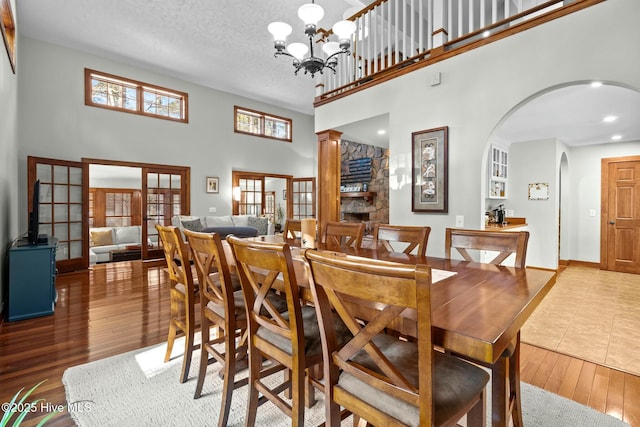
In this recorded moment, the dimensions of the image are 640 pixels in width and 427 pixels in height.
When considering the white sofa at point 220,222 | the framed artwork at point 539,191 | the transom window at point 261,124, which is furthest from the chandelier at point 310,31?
the transom window at point 261,124

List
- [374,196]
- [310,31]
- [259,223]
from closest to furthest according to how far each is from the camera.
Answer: [310,31]
[259,223]
[374,196]

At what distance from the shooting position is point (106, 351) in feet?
7.96

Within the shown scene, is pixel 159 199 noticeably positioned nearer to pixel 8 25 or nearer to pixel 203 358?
pixel 8 25

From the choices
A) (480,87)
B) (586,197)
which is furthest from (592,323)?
(586,197)

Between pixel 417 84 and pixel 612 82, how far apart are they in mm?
1644

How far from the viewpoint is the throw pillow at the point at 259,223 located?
287 inches

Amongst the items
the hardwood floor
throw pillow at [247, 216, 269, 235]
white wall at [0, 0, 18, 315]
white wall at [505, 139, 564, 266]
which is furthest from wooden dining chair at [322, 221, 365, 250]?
throw pillow at [247, 216, 269, 235]

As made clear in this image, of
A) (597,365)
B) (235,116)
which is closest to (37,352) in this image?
(597,365)

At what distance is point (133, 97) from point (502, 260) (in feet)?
22.5

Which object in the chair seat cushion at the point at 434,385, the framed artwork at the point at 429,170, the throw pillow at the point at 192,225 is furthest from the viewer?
the throw pillow at the point at 192,225

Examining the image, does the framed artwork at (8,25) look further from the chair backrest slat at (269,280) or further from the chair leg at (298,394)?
the chair leg at (298,394)

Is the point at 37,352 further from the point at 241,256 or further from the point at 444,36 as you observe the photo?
the point at 444,36

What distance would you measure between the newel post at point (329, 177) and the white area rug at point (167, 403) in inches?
109

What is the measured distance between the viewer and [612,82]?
2.24m
